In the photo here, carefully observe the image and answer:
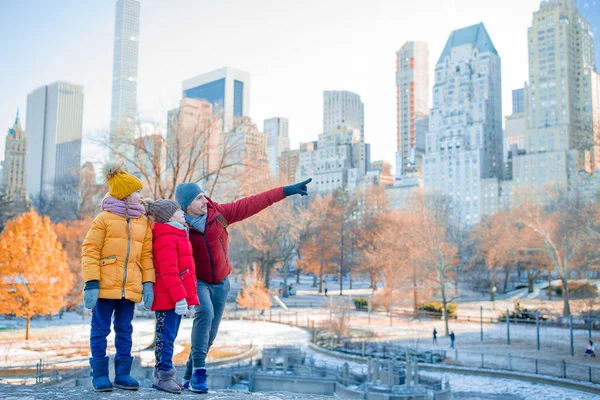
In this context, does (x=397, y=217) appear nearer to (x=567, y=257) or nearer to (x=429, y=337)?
(x=567, y=257)

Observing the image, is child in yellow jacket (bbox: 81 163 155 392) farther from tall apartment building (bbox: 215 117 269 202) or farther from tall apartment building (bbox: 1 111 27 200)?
tall apartment building (bbox: 1 111 27 200)

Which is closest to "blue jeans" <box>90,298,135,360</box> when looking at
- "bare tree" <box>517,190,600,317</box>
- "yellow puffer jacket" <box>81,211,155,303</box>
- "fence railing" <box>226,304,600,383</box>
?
"yellow puffer jacket" <box>81,211,155,303</box>

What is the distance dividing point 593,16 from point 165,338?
138 metres

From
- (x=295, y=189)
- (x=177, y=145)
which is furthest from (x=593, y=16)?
(x=295, y=189)

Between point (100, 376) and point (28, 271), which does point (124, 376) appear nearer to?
point (100, 376)

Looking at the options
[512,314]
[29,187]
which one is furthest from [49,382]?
[29,187]

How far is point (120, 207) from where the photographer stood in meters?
4.84

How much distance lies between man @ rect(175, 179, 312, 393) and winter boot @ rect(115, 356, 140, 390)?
514 millimetres

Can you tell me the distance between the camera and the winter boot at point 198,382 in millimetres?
4867

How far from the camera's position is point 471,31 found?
153125mm

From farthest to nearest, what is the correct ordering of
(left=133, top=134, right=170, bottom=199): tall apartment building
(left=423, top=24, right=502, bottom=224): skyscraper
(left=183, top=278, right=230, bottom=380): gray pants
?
(left=423, top=24, right=502, bottom=224): skyscraper, (left=133, top=134, right=170, bottom=199): tall apartment building, (left=183, top=278, right=230, bottom=380): gray pants

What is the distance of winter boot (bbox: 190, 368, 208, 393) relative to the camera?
487 centimetres

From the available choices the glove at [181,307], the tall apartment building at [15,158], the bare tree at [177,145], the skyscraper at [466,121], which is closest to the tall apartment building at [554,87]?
the skyscraper at [466,121]

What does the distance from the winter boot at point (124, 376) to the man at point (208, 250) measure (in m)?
0.51
